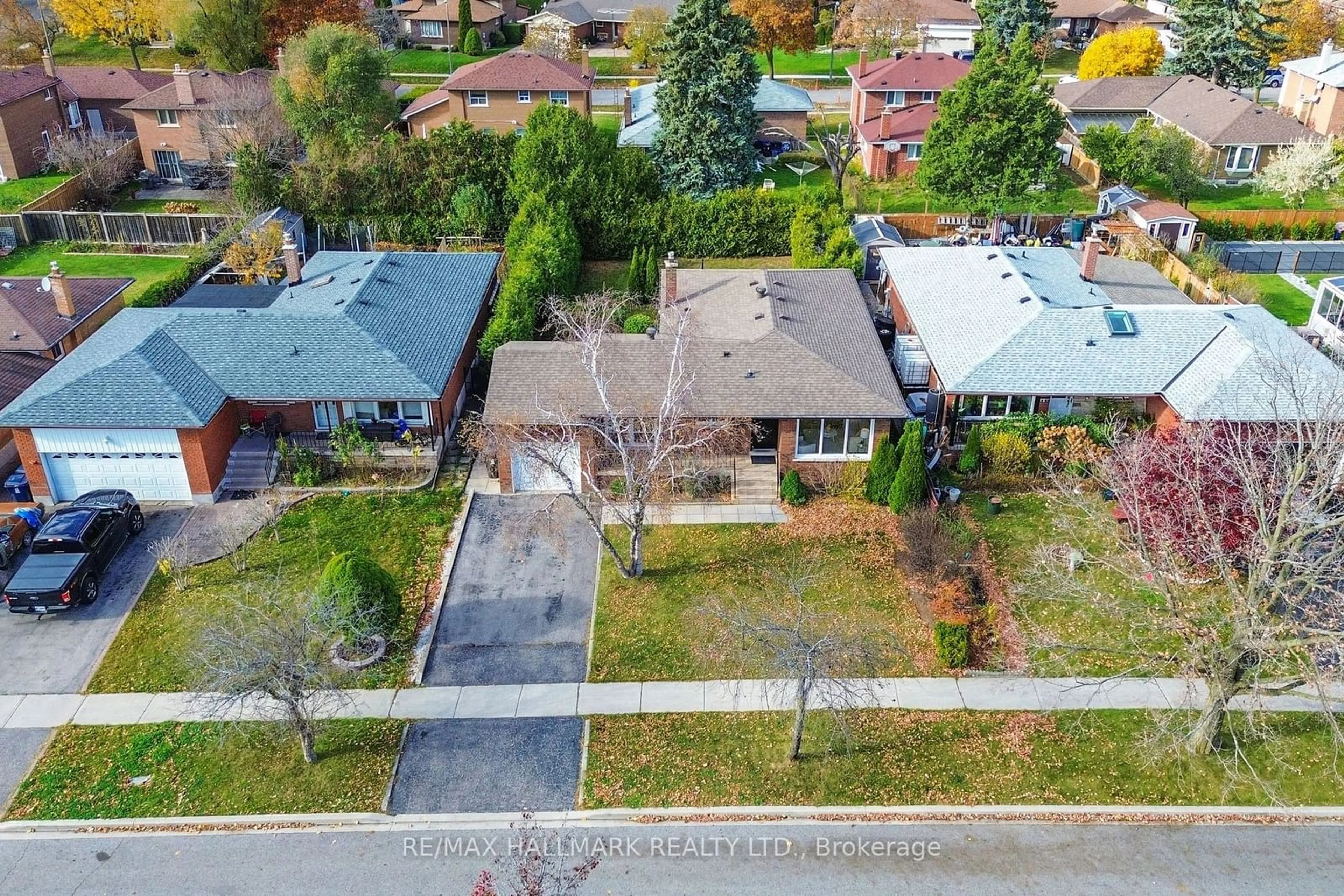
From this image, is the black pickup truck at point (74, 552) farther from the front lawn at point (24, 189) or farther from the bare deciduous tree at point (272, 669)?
the front lawn at point (24, 189)

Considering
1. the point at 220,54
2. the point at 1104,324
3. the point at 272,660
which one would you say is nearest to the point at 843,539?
the point at 1104,324

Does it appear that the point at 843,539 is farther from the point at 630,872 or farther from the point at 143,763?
the point at 143,763

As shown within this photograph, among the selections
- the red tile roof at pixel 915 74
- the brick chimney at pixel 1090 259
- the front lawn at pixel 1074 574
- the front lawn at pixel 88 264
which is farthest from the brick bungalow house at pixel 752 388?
the red tile roof at pixel 915 74

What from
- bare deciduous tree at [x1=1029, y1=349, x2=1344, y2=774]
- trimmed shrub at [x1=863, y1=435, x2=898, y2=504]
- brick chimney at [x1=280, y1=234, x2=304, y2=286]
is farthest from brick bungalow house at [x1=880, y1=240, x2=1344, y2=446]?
brick chimney at [x1=280, y1=234, x2=304, y2=286]

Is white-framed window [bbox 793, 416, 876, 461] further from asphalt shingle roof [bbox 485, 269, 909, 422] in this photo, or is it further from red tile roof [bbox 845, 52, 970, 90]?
red tile roof [bbox 845, 52, 970, 90]

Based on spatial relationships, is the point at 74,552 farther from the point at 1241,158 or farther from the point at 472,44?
the point at 472,44

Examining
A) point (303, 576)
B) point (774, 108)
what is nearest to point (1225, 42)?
point (774, 108)
